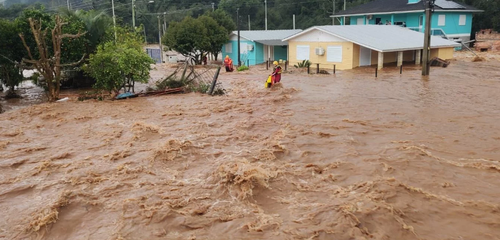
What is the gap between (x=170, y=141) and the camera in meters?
10.6

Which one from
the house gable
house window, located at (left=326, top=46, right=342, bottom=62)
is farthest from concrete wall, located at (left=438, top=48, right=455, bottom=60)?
house window, located at (left=326, top=46, right=342, bottom=62)

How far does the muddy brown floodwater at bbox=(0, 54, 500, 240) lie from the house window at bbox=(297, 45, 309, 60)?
15940 mm

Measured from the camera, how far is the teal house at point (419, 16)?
40969 mm

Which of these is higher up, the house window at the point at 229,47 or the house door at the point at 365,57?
the house window at the point at 229,47

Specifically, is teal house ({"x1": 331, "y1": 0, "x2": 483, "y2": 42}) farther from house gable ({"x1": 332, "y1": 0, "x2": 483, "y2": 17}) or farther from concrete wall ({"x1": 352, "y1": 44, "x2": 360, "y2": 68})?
concrete wall ({"x1": 352, "y1": 44, "x2": 360, "y2": 68})

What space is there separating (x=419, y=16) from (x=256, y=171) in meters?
38.8

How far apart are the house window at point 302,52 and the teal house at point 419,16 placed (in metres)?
14.7

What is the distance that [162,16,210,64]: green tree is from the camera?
3700cm

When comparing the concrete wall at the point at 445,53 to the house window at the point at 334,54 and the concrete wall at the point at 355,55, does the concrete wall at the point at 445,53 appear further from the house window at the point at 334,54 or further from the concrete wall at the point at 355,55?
the house window at the point at 334,54

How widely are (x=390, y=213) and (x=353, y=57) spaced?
23363 millimetres

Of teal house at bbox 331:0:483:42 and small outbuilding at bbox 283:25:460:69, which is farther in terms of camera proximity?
teal house at bbox 331:0:483:42

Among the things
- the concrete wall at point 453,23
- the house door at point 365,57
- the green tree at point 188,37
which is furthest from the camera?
the concrete wall at point 453,23

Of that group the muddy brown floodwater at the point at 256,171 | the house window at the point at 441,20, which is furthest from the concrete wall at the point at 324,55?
the house window at the point at 441,20

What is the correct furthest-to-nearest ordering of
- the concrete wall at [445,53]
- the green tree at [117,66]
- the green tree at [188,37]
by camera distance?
the green tree at [188,37]
the concrete wall at [445,53]
the green tree at [117,66]
